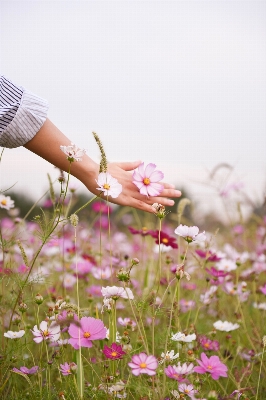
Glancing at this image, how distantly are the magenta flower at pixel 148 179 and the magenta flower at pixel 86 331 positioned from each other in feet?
1.20

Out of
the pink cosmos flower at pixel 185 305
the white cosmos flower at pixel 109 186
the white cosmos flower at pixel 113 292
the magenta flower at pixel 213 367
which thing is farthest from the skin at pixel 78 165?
the pink cosmos flower at pixel 185 305

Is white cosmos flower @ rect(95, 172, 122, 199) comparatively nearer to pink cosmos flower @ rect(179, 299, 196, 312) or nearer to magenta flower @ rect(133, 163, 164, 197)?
magenta flower @ rect(133, 163, 164, 197)

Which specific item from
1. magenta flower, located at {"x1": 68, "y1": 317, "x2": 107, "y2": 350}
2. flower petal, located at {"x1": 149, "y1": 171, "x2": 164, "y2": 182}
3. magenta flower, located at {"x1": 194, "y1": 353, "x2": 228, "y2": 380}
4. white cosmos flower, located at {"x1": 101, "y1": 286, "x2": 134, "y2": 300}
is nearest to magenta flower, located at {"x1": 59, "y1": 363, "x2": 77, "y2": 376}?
magenta flower, located at {"x1": 68, "y1": 317, "x2": 107, "y2": 350}

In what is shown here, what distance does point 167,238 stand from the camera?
1.62 meters

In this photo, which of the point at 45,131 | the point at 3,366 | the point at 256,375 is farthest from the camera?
the point at 256,375

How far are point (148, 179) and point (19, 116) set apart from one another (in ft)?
1.22

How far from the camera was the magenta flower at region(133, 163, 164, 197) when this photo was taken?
4.17 feet

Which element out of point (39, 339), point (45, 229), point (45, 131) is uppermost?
point (45, 131)

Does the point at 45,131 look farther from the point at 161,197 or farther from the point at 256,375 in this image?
the point at 256,375

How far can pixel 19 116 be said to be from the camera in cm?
134

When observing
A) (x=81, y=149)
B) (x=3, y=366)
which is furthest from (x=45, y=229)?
(x=3, y=366)

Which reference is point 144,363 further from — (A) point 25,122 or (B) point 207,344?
(A) point 25,122

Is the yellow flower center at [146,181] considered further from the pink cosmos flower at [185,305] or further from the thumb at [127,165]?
the pink cosmos flower at [185,305]

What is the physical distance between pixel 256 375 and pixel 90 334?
705 mm
